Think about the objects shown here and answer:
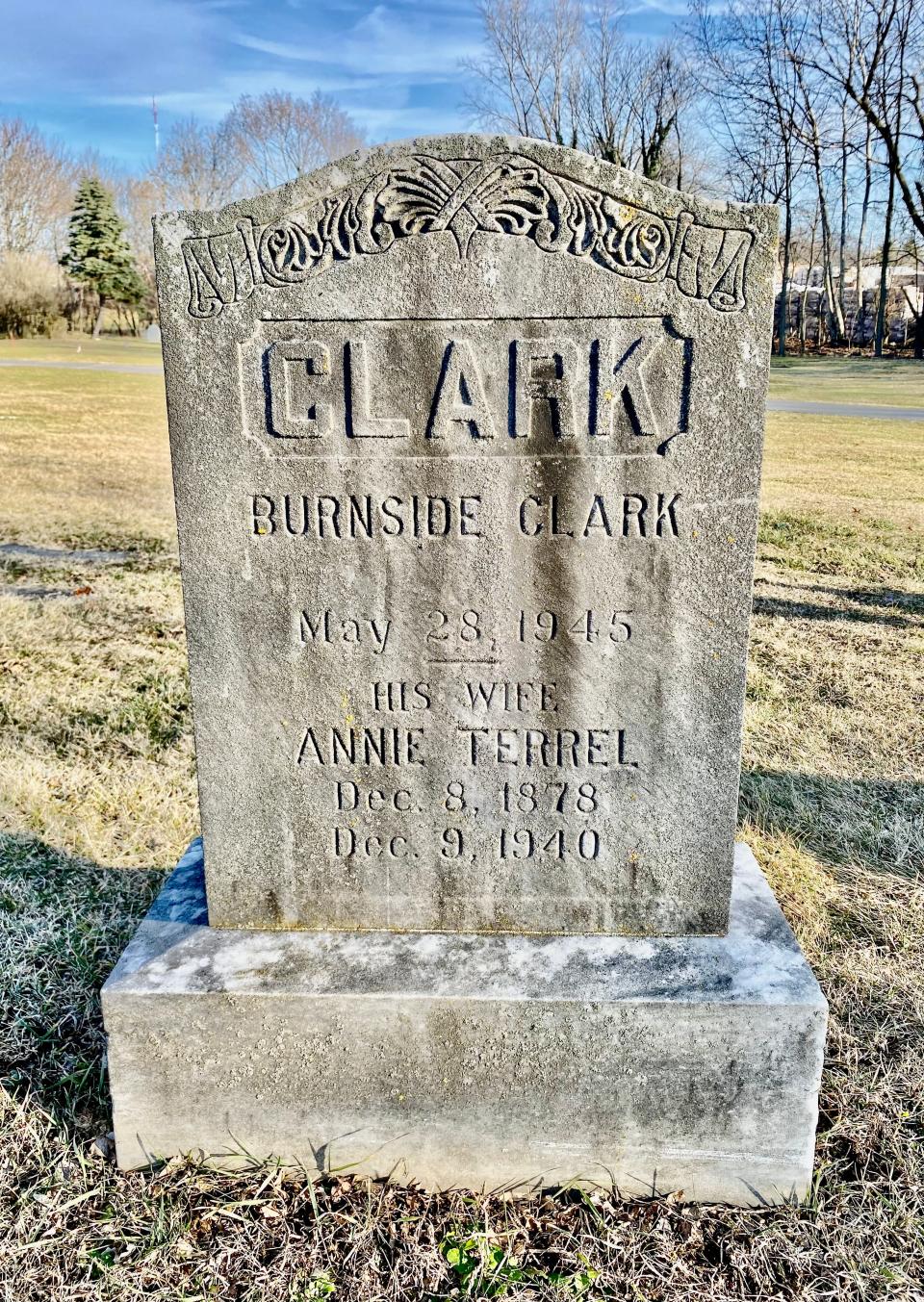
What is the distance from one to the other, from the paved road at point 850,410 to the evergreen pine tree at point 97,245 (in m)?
44.5

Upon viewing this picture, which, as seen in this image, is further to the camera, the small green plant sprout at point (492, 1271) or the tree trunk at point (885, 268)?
the tree trunk at point (885, 268)

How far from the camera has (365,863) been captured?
2.59m

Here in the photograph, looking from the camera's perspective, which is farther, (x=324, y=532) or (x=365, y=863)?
(x=365, y=863)

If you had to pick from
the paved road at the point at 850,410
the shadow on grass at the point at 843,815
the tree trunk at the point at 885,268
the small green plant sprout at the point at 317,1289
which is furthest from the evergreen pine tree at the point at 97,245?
the small green plant sprout at the point at 317,1289

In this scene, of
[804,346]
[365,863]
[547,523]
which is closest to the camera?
[547,523]

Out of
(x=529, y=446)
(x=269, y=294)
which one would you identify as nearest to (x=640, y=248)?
(x=529, y=446)

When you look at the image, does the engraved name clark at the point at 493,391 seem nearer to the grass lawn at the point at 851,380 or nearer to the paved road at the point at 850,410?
the paved road at the point at 850,410

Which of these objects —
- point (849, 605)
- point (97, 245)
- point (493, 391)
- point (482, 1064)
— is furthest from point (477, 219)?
point (97, 245)

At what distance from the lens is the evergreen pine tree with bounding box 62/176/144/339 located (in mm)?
54250

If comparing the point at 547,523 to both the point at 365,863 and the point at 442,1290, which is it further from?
the point at 442,1290

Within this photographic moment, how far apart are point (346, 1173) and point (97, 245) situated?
6122 centimetres

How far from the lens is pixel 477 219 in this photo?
2174 millimetres

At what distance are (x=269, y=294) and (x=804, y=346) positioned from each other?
43.9 m

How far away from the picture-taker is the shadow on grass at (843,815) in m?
3.95
